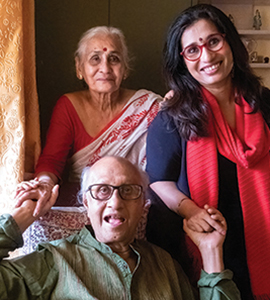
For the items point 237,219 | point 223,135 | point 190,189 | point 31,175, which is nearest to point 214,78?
point 223,135

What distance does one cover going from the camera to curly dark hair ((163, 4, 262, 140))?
1587 millimetres

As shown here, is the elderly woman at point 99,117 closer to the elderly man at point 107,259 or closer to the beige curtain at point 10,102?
the beige curtain at point 10,102

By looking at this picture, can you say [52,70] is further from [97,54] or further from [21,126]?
[21,126]

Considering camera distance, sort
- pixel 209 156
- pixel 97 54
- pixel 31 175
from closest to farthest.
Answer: pixel 209 156 → pixel 31 175 → pixel 97 54

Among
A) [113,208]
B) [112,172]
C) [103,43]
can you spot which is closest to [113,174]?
[112,172]

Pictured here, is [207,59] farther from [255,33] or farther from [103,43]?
[255,33]

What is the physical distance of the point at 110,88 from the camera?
1.95 metres

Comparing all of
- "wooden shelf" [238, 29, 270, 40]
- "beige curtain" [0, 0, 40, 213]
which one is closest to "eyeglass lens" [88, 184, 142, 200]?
"beige curtain" [0, 0, 40, 213]

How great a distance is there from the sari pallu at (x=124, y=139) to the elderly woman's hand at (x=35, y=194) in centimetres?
48

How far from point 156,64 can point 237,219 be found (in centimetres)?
113

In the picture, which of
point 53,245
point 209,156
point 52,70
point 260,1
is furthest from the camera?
point 260,1

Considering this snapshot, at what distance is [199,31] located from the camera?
1.59 meters

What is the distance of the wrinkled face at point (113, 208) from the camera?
1285 millimetres

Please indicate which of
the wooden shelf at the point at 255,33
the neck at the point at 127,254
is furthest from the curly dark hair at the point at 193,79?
the wooden shelf at the point at 255,33
